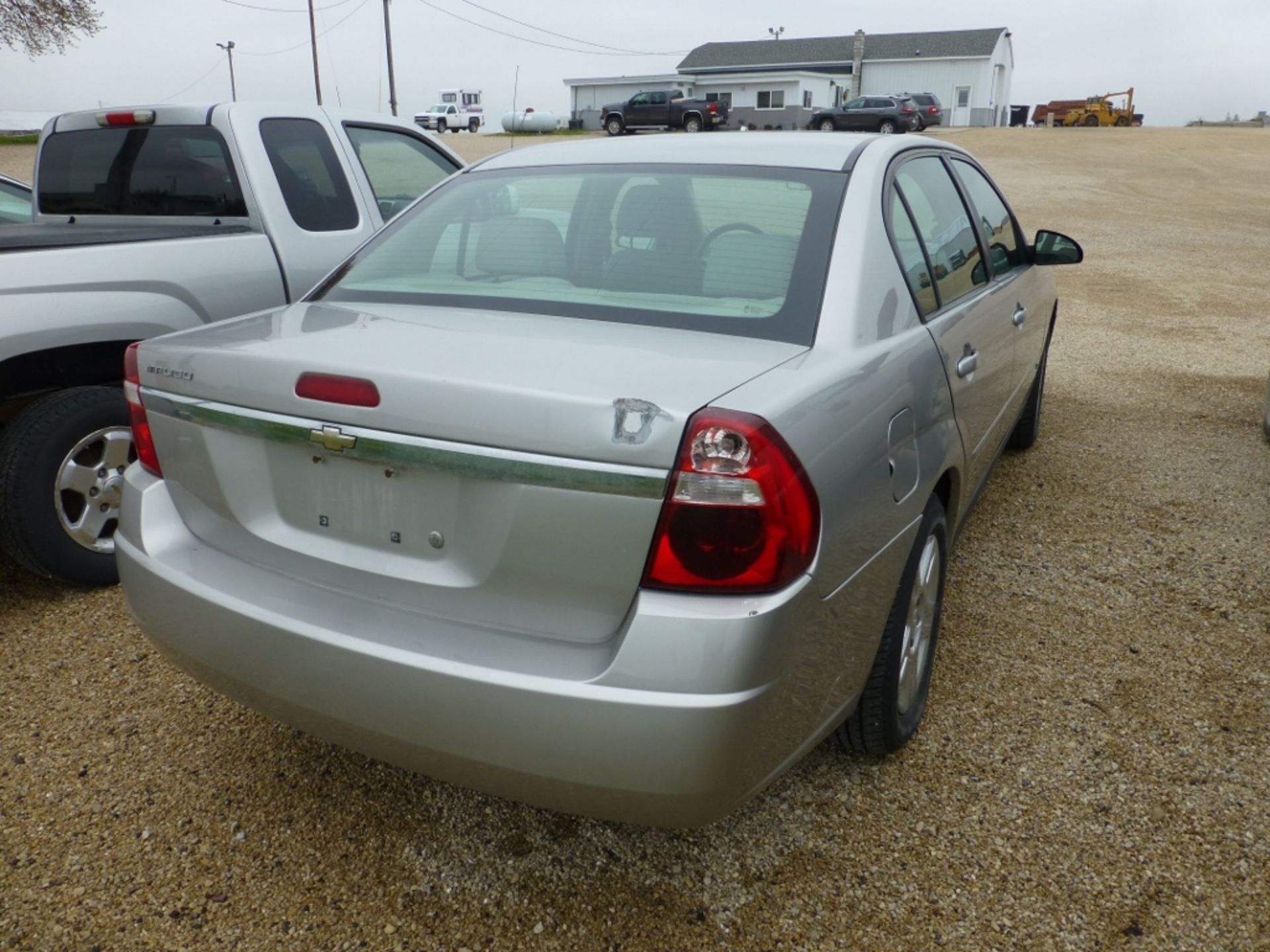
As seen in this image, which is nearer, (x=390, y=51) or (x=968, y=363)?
(x=968, y=363)

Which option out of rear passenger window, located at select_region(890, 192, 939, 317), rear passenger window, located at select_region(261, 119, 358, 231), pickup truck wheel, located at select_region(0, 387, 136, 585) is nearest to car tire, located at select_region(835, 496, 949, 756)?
rear passenger window, located at select_region(890, 192, 939, 317)

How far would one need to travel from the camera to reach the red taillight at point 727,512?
1.87m

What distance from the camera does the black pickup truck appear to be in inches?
1592

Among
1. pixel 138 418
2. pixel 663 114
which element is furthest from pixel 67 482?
pixel 663 114

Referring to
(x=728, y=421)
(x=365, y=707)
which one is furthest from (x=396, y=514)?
→ (x=728, y=421)

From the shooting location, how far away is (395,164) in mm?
5344

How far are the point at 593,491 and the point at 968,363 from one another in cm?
165

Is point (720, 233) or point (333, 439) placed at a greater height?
point (720, 233)

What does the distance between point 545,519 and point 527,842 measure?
1.05m

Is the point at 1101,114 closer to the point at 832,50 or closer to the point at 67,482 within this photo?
the point at 832,50

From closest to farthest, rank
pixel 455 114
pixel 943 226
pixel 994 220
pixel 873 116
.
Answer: pixel 943 226
pixel 994 220
pixel 873 116
pixel 455 114

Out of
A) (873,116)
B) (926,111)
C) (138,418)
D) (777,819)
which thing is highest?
(926,111)

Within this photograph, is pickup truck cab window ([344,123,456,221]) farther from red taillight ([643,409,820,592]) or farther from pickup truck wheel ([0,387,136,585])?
red taillight ([643,409,820,592])

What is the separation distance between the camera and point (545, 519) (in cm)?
193
